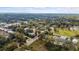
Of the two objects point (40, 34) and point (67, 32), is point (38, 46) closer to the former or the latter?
point (40, 34)

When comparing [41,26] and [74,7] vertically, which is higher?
[74,7]

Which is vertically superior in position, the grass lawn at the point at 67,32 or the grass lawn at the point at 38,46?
the grass lawn at the point at 67,32

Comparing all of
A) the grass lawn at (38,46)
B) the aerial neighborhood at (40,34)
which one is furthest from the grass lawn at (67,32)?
the grass lawn at (38,46)

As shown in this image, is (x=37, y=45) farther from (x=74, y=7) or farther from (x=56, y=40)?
(x=74, y=7)

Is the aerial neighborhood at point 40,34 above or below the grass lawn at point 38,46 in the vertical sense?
above

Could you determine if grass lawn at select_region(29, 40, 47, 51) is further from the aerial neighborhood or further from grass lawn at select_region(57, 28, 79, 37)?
grass lawn at select_region(57, 28, 79, 37)

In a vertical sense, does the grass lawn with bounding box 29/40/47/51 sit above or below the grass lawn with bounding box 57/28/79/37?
below

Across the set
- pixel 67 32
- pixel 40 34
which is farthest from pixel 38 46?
pixel 67 32

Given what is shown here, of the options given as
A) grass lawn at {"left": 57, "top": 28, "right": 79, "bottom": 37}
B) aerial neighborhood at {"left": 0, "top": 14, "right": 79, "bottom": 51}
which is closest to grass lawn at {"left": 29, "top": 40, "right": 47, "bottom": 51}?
aerial neighborhood at {"left": 0, "top": 14, "right": 79, "bottom": 51}

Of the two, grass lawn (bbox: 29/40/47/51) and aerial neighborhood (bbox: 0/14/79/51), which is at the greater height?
aerial neighborhood (bbox: 0/14/79/51)

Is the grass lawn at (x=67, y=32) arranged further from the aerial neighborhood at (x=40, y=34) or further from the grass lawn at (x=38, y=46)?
the grass lawn at (x=38, y=46)
